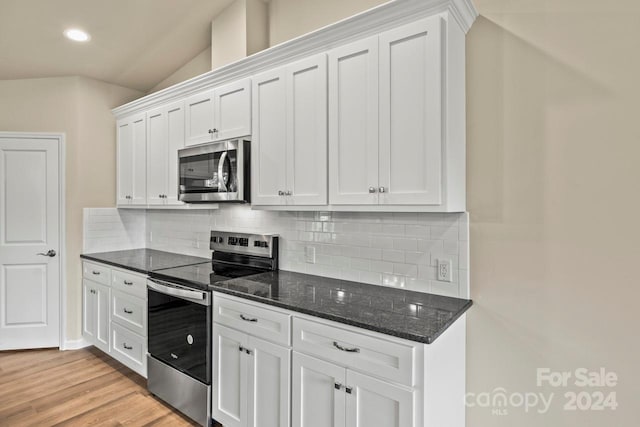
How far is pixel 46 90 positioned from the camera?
3662mm

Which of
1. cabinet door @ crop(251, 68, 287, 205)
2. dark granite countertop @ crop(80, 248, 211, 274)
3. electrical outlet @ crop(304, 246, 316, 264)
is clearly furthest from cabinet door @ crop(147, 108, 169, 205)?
electrical outlet @ crop(304, 246, 316, 264)

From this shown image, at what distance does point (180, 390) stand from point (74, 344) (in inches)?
77.3

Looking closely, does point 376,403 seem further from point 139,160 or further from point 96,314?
point 139,160

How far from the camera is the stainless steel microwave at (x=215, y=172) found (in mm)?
2533

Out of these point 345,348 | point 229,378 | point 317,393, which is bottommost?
point 229,378

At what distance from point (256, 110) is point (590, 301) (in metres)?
2.18

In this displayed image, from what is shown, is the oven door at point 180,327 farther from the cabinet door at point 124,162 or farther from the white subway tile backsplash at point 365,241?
the cabinet door at point 124,162

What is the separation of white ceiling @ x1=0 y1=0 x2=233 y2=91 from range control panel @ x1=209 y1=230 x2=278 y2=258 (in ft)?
5.75

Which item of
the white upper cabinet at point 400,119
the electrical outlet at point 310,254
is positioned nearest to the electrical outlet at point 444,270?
the white upper cabinet at point 400,119

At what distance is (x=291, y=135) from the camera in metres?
2.30

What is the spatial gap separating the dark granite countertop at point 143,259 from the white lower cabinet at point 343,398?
1592 millimetres

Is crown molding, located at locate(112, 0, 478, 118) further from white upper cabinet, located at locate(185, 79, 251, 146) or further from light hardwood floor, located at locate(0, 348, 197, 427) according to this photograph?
light hardwood floor, located at locate(0, 348, 197, 427)

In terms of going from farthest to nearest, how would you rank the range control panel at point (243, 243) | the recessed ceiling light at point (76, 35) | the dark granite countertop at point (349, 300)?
1. the recessed ceiling light at point (76, 35)
2. the range control panel at point (243, 243)
3. the dark granite countertop at point (349, 300)

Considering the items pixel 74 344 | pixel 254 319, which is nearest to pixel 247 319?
pixel 254 319
